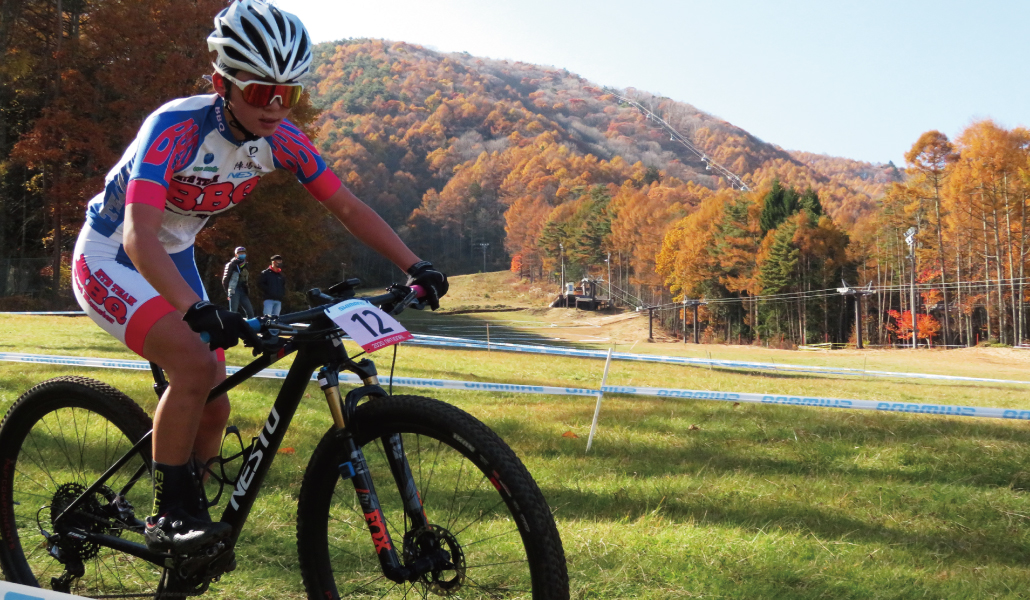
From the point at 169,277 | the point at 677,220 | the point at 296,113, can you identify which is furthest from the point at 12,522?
the point at 677,220

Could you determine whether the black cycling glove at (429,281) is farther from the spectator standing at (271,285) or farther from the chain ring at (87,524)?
the spectator standing at (271,285)

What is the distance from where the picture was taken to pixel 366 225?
3.37 metres

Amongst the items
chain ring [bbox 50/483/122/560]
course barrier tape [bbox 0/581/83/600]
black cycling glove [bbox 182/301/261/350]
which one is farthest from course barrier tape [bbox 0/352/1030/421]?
course barrier tape [bbox 0/581/83/600]

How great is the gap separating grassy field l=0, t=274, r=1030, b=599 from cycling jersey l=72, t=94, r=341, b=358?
58.6 inches

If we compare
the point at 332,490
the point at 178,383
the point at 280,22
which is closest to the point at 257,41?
the point at 280,22

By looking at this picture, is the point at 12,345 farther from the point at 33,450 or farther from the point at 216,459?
the point at 216,459

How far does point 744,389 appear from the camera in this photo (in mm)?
12352

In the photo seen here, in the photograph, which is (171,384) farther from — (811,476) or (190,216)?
(811,476)

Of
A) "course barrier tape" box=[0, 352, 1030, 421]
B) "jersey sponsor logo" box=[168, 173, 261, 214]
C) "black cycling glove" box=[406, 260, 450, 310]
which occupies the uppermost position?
"jersey sponsor logo" box=[168, 173, 261, 214]

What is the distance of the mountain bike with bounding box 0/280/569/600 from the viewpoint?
248 cm

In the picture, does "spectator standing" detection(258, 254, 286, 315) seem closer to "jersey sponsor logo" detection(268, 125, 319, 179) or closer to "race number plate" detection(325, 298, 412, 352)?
"jersey sponsor logo" detection(268, 125, 319, 179)

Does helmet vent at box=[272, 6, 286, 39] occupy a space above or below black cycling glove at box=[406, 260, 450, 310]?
above

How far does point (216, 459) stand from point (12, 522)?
141cm

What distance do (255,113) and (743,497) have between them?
12.9 feet
